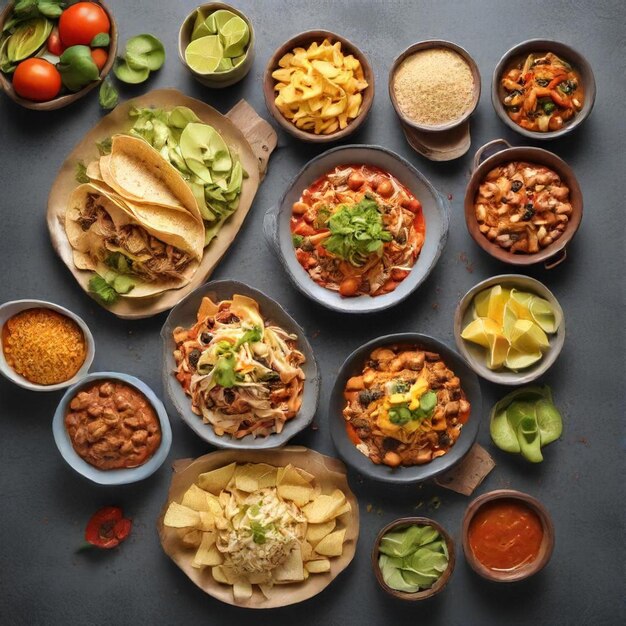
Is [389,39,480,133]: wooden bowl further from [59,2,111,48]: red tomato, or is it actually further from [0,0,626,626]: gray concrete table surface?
[59,2,111,48]: red tomato

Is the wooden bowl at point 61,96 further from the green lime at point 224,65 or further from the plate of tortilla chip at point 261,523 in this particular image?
the plate of tortilla chip at point 261,523

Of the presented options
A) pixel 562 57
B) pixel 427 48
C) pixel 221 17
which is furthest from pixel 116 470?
pixel 562 57

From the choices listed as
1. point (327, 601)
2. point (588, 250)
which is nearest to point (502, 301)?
point (588, 250)

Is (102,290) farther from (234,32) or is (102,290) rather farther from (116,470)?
(234,32)

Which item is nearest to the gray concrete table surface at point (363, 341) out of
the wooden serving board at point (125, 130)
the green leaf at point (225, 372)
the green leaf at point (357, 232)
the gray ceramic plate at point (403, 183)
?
the wooden serving board at point (125, 130)

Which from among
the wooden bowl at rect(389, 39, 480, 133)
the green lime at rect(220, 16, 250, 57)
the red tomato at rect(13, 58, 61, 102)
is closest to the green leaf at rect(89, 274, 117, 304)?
the red tomato at rect(13, 58, 61, 102)
